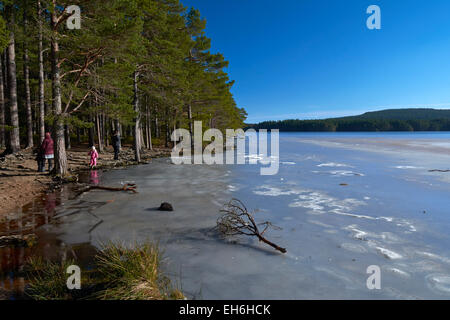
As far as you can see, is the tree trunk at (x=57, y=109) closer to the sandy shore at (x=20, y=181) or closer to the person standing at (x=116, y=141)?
the sandy shore at (x=20, y=181)

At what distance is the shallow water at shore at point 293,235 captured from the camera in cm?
408

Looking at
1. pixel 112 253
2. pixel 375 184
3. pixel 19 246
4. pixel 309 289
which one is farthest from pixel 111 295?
pixel 375 184

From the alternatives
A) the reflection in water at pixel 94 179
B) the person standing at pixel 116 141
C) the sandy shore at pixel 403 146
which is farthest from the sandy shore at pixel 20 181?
the sandy shore at pixel 403 146

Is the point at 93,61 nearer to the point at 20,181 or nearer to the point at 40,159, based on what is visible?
the point at 40,159

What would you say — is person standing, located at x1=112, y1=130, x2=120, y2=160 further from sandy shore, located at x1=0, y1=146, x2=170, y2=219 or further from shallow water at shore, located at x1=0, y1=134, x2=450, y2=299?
shallow water at shore, located at x1=0, y1=134, x2=450, y2=299

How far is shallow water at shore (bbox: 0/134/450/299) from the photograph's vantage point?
4078 mm

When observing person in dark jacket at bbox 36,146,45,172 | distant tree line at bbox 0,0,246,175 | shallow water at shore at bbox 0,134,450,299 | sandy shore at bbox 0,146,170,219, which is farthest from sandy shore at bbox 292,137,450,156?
person in dark jacket at bbox 36,146,45,172

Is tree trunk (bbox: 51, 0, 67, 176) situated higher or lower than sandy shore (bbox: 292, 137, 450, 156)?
higher

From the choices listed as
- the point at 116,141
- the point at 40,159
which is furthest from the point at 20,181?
the point at 116,141

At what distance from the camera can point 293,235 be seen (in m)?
Answer: 6.16

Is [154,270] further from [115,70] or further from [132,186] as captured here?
[115,70]

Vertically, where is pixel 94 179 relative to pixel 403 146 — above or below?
below
